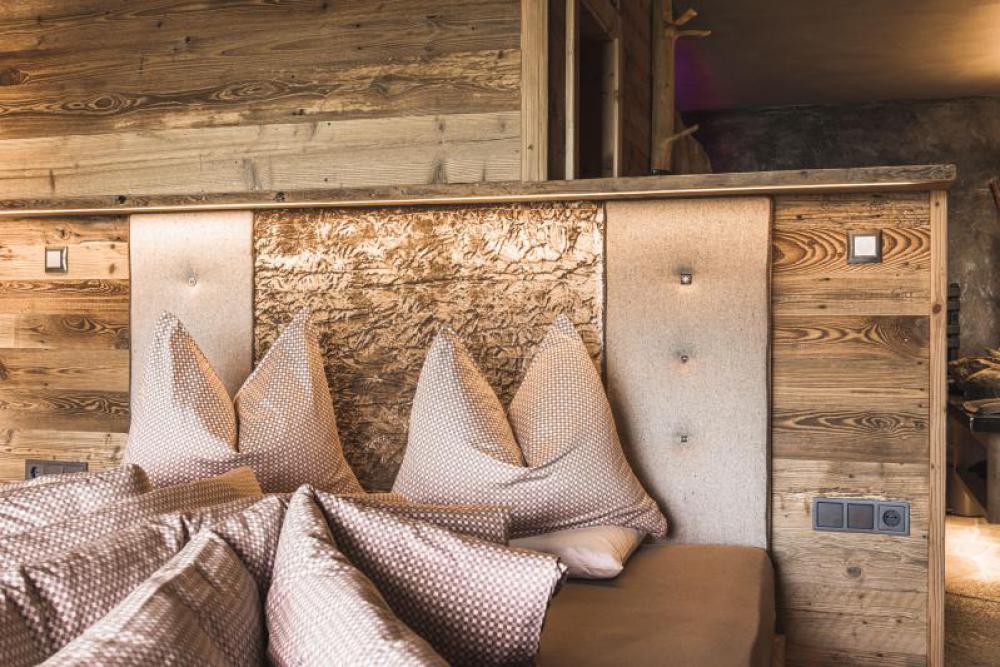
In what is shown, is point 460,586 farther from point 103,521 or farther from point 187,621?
point 103,521

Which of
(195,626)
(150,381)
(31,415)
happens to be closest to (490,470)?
(150,381)

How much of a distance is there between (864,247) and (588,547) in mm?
983

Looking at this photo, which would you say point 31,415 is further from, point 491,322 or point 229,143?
point 491,322

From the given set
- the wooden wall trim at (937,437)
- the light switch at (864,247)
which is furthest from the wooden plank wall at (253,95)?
the wooden wall trim at (937,437)

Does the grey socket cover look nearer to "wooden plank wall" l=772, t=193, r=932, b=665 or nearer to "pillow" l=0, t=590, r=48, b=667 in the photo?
"wooden plank wall" l=772, t=193, r=932, b=665

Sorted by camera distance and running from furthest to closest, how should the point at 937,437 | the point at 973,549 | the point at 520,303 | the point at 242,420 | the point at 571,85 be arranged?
the point at 973,549 → the point at 571,85 → the point at 520,303 → the point at 242,420 → the point at 937,437

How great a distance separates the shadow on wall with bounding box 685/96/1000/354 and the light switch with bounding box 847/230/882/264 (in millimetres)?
6685

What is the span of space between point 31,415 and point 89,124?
36.0 inches

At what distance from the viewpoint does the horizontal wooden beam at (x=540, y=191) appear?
219 centimetres

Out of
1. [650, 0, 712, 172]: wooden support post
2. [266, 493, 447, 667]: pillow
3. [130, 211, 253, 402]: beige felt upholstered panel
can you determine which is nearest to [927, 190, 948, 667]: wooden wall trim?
Result: [266, 493, 447, 667]: pillow

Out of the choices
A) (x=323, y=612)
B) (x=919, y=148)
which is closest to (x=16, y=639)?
(x=323, y=612)

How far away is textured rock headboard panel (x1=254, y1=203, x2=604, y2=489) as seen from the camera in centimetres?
250

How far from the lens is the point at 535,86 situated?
2.46 meters

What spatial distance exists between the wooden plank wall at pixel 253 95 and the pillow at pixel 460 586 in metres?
1.38
